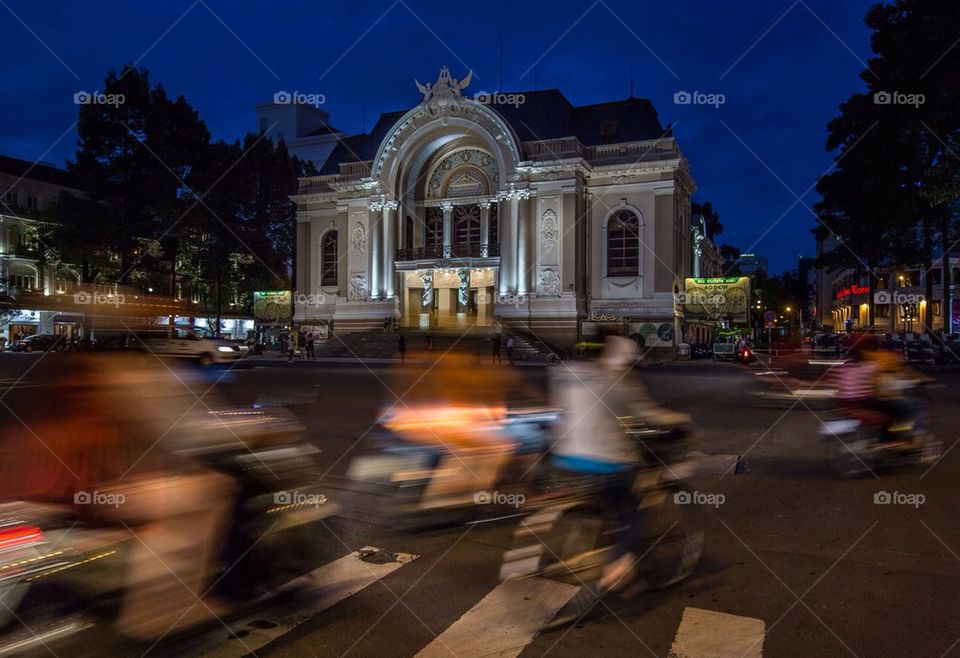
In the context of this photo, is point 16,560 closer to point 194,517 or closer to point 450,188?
point 194,517

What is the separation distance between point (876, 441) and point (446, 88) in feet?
126

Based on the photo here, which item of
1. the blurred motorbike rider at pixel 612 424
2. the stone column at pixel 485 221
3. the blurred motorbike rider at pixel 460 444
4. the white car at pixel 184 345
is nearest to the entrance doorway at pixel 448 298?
the stone column at pixel 485 221

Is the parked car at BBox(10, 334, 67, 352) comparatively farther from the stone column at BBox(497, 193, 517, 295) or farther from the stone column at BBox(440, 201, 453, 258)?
the stone column at BBox(497, 193, 517, 295)

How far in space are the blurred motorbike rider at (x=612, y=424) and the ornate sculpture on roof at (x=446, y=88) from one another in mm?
39962

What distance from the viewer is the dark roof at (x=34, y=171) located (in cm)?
6228

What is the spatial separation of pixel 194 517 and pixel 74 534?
0.81 meters

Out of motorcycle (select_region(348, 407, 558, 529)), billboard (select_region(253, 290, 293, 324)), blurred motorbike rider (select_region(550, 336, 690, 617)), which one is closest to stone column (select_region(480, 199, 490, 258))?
billboard (select_region(253, 290, 293, 324))

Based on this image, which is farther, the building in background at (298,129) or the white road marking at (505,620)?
the building in background at (298,129)

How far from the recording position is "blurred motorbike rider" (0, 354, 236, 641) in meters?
4.56

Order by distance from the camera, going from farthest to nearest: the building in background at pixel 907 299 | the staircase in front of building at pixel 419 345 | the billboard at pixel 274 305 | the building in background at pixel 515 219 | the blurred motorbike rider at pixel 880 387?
the billboard at pixel 274 305 < the building in background at pixel 907 299 < the building in background at pixel 515 219 < the staircase in front of building at pixel 419 345 < the blurred motorbike rider at pixel 880 387

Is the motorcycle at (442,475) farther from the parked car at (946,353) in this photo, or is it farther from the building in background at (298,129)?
the building in background at (298,129)

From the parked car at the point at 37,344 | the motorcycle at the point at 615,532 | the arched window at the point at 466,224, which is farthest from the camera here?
the parked car at the point at 37,344

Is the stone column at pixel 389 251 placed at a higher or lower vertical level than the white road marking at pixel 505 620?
higher

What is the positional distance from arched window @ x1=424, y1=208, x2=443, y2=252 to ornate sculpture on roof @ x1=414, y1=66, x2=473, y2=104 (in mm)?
7708
